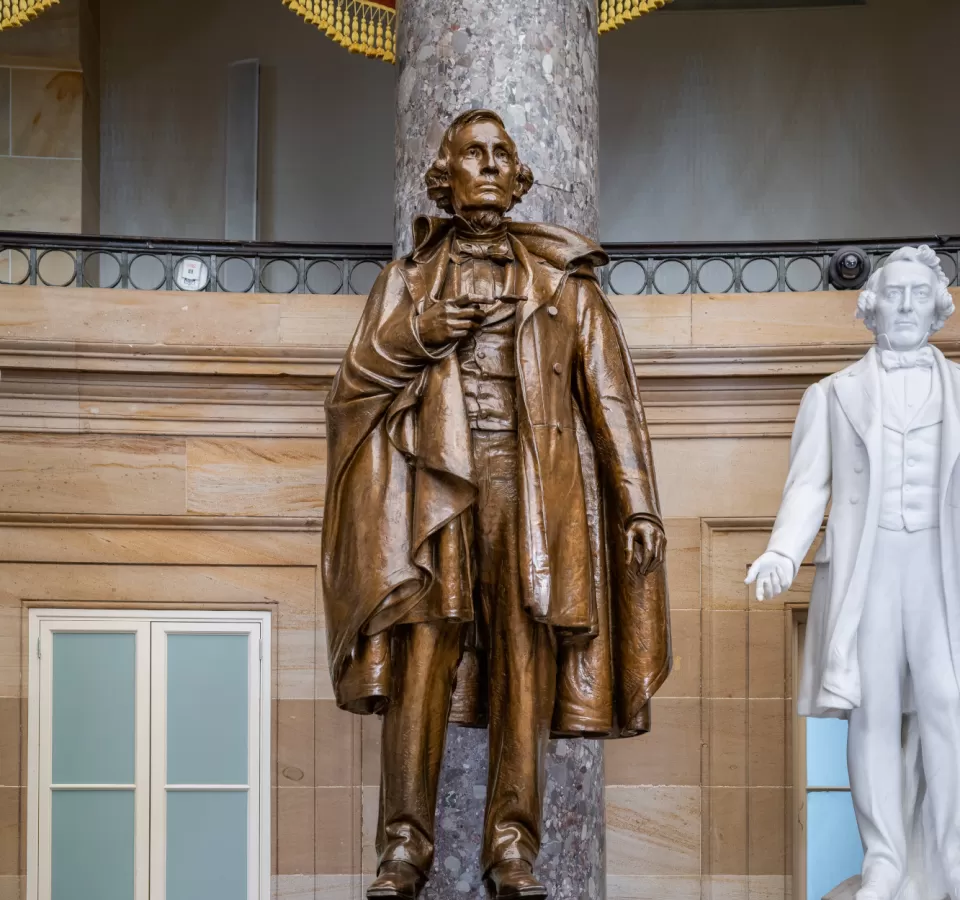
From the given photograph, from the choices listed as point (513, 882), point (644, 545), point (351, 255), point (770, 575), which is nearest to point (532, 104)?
point (770, 575)

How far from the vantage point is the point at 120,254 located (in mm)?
8664

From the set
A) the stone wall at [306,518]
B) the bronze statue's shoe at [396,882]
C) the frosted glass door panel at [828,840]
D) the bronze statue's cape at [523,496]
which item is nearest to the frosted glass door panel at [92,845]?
the stone wall at [306,518]

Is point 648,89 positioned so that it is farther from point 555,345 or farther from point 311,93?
point 555,345

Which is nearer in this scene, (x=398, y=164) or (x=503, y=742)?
(x=503, y=742)

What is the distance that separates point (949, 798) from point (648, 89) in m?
6.00

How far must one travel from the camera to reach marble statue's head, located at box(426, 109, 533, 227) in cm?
474

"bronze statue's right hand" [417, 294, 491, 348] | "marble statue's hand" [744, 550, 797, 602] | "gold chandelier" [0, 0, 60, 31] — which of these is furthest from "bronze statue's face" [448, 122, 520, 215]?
"gold chandelier" [0, 0, 60, 31]

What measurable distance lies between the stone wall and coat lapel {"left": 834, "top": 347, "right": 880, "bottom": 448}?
228 cm

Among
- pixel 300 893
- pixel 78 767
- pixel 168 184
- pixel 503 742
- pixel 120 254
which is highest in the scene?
pixel 168 184

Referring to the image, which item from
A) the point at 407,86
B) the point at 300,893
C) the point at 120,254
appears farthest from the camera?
the point at 120,254

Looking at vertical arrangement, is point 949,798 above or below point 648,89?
below

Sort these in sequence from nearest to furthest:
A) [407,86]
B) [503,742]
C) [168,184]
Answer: [503,742] < [407,86] < [168,184]

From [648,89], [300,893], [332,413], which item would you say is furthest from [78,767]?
[648,89]

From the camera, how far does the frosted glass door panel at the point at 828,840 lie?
26.8 ft
